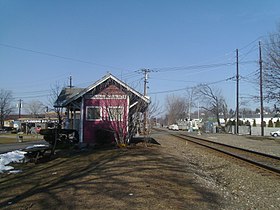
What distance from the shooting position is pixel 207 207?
6.42 metres

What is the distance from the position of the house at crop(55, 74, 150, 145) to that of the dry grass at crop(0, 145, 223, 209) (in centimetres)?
741

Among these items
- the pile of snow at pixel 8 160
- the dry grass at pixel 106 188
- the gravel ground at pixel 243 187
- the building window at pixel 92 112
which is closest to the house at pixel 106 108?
the building window at pixel 92 112

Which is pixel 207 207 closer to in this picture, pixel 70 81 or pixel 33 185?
pixel 33 185

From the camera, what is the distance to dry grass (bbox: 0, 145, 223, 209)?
6.44 meters

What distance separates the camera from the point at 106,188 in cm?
768

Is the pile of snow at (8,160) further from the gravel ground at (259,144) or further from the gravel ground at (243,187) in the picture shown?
the gravel ground at (259,144)

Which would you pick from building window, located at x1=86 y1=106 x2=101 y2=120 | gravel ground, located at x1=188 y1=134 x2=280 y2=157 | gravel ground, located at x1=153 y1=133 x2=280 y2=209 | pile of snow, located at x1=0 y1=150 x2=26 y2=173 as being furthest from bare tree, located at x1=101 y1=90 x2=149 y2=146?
gravel ground, located at x1=188 y1=134 x2=280 y2=157

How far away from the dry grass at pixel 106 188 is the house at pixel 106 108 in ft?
24.3

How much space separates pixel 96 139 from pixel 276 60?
22.7 m

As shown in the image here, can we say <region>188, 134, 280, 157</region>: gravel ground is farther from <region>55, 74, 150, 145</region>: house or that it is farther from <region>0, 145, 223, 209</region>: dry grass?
<region>0, 145, 223, 209</region>: dry grass

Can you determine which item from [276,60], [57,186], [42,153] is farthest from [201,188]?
[276,60]

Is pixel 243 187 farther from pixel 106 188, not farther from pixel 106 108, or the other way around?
pixel 106 108

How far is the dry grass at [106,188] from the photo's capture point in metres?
6.44

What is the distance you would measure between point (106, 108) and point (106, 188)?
11.1 meters
